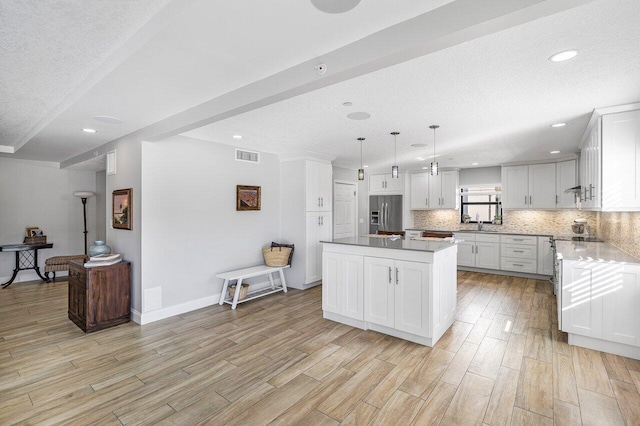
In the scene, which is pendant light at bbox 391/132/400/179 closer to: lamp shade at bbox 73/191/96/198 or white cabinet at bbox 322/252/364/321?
white cabinet at bbox 322/252/364/321

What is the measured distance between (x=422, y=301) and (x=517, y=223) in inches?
195

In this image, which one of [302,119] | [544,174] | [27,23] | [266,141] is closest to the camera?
[27,23]

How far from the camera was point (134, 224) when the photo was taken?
3.89 metres

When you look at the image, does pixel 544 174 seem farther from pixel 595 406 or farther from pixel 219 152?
pixel 219 152

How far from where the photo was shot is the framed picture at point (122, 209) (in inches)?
154

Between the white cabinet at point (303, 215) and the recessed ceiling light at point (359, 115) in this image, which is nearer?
the recessed ceiling light at point (359, 115)

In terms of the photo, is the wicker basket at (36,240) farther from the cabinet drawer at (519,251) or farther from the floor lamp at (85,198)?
the cabinet drawer at (519,251)

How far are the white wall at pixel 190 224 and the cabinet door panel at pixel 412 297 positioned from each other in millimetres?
2698

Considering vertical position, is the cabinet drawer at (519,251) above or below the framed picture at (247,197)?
below

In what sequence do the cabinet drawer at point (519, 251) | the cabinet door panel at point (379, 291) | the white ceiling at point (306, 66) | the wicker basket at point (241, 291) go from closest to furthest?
the white ceiling at point (306, 66) < the cabinet door panel at point (379, 291) < the wicker basket at point (241, 291) < the cabinet drawer at point (519, 251)

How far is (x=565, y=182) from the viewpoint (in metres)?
6.02

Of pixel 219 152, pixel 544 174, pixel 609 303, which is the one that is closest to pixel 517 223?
pixel 544 174

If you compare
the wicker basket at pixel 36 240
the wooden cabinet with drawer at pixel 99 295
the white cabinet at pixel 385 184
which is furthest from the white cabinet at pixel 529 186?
the wicker basket at pixel 36 240

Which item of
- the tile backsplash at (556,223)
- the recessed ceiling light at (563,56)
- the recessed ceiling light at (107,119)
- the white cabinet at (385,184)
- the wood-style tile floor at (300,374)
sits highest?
the recessed ceiling light at (563,56)
